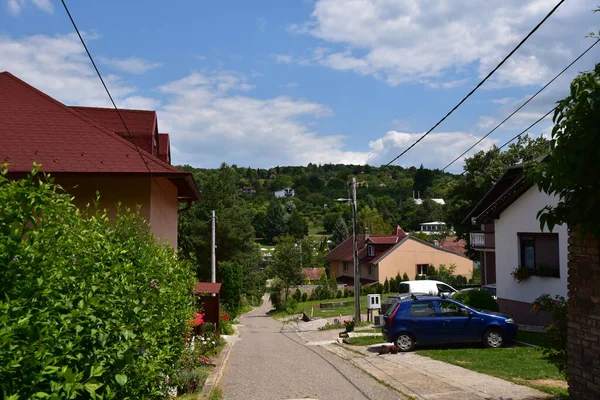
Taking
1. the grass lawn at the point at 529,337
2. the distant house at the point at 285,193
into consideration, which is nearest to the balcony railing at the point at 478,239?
the grass lawn at the point at 529,337

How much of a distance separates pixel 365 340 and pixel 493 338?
5.56 metres

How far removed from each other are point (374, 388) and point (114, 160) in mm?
7674

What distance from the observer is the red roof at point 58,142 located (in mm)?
12344

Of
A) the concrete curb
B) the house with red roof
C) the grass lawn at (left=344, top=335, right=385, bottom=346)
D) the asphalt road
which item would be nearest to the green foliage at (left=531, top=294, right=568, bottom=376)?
the asphalt road

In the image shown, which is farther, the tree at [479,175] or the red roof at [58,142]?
the tree at [479,175]

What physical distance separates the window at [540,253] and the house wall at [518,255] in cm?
22

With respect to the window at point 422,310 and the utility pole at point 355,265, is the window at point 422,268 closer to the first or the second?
the utility pole at point 355,265

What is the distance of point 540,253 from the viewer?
20609 mm

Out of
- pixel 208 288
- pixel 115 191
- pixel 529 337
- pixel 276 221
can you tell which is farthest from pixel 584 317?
pixel 276 221

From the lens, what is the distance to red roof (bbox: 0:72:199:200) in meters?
12.3

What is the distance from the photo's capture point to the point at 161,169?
510 inches

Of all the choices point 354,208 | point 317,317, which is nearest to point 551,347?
point 354,208

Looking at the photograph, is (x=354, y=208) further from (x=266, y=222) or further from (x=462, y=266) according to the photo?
(x=266, y=222)

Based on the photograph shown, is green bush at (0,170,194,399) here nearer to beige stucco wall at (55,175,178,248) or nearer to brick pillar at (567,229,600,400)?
brick pillar at (567,229,600,400)
